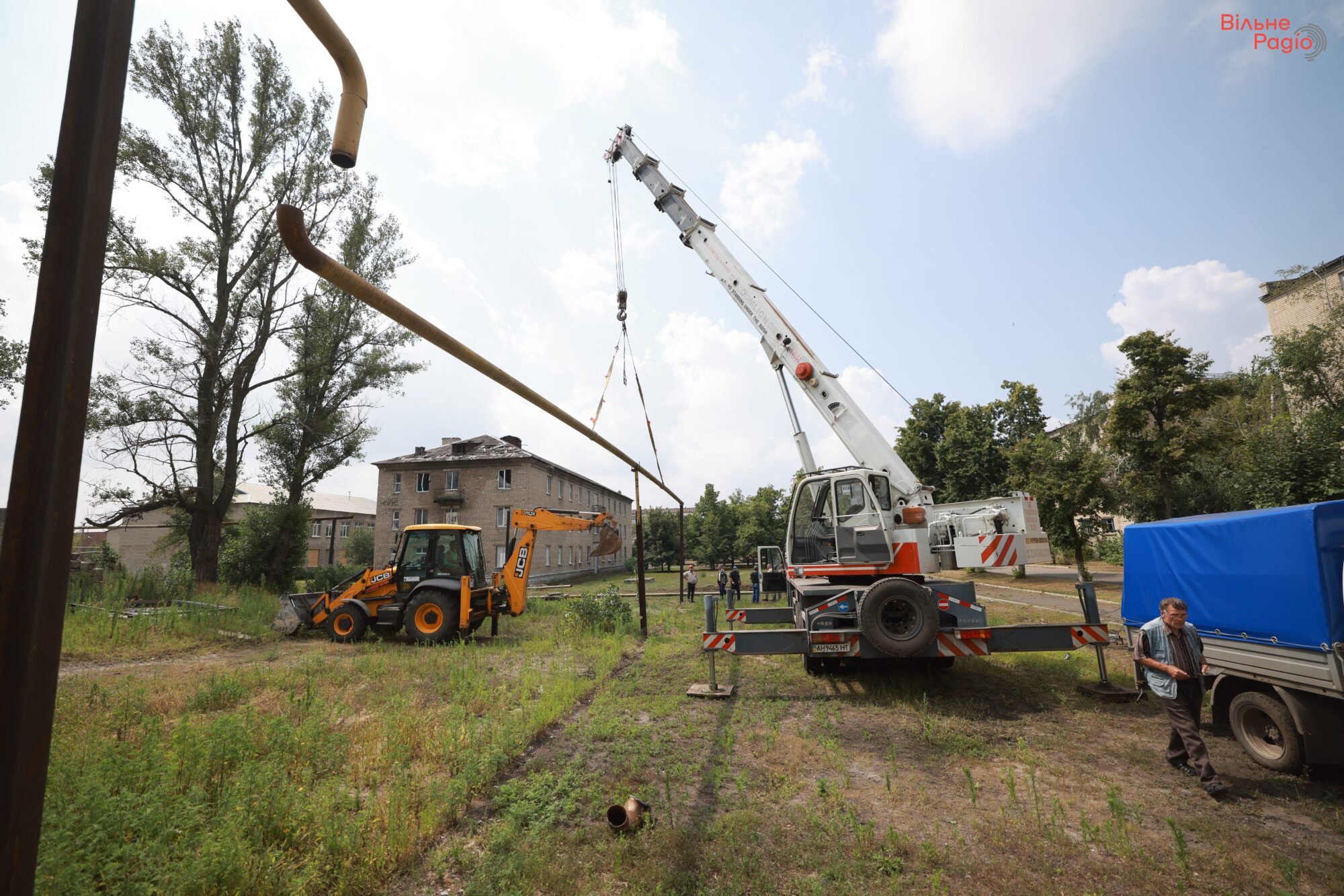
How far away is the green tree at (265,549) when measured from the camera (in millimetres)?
22672

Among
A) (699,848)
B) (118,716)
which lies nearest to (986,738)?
(699,848)

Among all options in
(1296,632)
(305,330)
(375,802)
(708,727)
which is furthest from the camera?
(305,330)

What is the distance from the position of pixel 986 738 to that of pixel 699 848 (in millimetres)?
3896

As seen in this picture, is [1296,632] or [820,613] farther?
[820,613]

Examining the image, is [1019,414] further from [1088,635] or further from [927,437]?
[1088,635]

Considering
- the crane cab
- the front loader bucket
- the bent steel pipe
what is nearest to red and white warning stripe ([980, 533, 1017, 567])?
the crane cab

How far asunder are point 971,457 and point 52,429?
33.3 metres

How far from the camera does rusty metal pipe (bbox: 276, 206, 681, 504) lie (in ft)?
7.48

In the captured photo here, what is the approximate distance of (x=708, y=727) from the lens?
21.3ft

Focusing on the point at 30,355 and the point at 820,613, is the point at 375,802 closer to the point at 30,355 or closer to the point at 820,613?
the point at 30,355

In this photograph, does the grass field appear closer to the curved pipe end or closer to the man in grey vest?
the man in grey vest

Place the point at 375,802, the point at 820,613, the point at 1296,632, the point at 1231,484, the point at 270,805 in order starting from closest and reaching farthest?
the point at 270,805
the point at 375,802
the point at 1296,632
the point at 820,613
the point at 1231,484

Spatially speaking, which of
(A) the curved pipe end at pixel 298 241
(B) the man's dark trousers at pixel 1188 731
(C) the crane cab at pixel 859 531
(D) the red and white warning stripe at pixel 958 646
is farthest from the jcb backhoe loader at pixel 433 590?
(A) the curved pipe end at pixel 298 241

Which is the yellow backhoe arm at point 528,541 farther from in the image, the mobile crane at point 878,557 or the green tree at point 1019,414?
the green tree at point 1019,414
